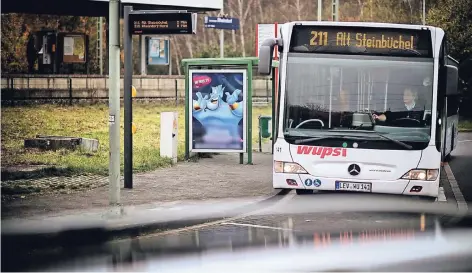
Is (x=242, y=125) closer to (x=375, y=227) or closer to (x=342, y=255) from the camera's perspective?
(x=375, y=227)

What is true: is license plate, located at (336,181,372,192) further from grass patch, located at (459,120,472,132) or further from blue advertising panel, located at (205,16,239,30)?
blue advertising panel, located at (205,16,239,30)

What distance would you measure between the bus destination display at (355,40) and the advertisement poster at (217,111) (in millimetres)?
6165

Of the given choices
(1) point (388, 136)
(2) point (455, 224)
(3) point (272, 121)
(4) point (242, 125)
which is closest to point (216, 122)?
(4) point (242, 125)

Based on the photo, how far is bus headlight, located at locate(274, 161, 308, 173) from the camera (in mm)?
14805

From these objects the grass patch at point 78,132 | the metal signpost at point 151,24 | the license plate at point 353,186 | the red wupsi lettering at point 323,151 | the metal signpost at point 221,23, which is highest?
the metal signpost at point 221,23

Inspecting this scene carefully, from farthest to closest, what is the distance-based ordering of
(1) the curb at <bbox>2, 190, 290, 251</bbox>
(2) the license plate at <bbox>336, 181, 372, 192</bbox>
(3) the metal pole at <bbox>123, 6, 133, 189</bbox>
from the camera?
(3) the metal pole at <bbox>123, 6, 133, 189</bbox> < (2) the license plate at <bbox>336, 181, 372, 192</bbox> < (1) the curb at <bbox>2, 190, 290, 251</bbox>

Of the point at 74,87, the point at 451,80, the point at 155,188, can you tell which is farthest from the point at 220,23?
the point at 451,80

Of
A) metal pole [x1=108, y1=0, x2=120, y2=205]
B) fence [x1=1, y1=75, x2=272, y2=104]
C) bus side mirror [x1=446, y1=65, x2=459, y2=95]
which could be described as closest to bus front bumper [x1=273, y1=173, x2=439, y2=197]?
bus side mirror [x1=446, y1=65, x2=459, y2=95]

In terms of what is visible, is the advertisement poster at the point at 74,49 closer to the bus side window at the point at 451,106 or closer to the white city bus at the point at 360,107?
the bus side window at the point at 451,106

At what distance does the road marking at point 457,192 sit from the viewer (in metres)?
15.1

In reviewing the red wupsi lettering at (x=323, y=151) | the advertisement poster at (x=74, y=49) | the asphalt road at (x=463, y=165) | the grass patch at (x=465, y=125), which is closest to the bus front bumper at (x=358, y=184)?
the red wupsi lettering at (x=323, y=151)

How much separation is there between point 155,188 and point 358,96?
3941 millimetres

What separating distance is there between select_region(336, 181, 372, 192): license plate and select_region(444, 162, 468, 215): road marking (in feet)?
4.68

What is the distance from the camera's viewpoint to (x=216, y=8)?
111 ft
